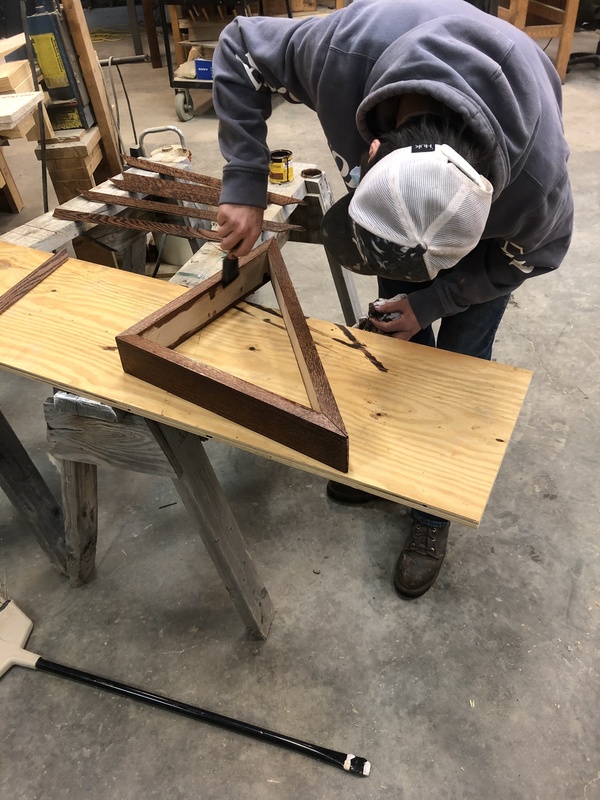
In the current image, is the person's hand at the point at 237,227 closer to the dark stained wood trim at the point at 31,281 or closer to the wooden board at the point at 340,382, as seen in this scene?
the wooden board at the point at 340,382

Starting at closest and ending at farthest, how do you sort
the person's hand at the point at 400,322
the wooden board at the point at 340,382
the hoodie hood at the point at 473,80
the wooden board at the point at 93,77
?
1. the hoodie hood at the point at 473,80
2. the wooden board at the point at 340,382
3. the person's hand at the point at 400,322
4. the wooden board at the point at 93,77

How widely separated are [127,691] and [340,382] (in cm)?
104

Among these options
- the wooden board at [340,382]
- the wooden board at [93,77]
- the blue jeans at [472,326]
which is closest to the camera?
the wooden board at [340,382]

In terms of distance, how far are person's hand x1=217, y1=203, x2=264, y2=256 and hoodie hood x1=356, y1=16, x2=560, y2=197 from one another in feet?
1.57

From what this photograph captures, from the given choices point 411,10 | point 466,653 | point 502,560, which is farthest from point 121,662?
point 411,10

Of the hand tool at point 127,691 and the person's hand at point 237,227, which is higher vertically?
the person's hand at point 237,227

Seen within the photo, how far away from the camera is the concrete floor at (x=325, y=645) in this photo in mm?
1376

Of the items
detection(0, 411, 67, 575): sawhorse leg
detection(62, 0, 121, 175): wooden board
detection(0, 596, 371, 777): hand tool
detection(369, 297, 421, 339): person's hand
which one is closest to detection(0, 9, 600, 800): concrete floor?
detection(0, 596, 371, 777): hand tool

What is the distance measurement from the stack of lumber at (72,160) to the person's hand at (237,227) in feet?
4.95

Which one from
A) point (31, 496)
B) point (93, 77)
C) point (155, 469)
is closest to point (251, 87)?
point (155, 469)

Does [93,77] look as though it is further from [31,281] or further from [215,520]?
[215,520]

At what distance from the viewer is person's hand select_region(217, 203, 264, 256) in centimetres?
132

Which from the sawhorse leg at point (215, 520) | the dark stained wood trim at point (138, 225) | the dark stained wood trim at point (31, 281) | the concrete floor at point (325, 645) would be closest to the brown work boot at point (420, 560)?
the concrete floor at point (325, 645)

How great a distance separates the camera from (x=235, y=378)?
3.37 feet
